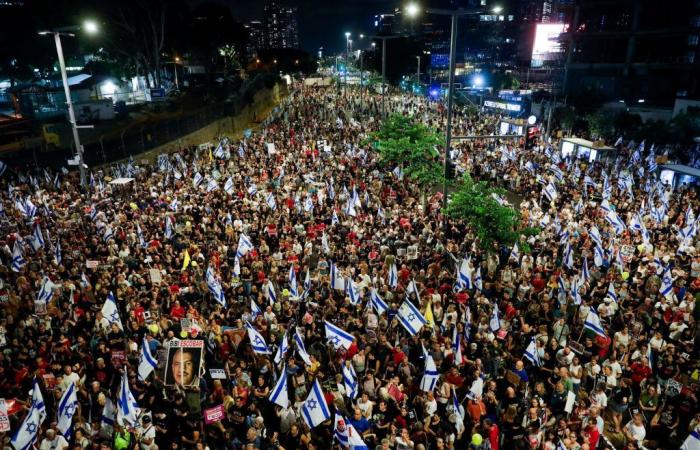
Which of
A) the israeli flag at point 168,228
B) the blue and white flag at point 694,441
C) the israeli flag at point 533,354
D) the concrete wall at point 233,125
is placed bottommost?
the concrete wall at point 233,125

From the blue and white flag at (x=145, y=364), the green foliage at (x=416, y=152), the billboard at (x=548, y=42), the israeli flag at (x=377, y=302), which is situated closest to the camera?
the blue and white flag at (x=145, y=364)

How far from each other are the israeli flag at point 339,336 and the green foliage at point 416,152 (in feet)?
40.4

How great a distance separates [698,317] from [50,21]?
4770 centimetres

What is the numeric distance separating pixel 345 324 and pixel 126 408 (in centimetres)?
474

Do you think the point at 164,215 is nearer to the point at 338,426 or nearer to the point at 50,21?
the point at 338,426

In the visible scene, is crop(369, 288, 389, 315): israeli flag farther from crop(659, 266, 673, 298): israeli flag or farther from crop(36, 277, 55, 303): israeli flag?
crop(36, 277, 55, 303): israeli flag

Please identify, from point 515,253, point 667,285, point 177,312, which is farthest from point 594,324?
point 177,312

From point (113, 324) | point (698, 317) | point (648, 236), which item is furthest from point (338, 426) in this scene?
point (648, 236)

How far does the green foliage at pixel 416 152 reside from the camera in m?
22.0

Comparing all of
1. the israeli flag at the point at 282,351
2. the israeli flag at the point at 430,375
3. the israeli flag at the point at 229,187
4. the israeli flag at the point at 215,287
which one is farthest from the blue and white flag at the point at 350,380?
the israeli flag at the point at 229,187

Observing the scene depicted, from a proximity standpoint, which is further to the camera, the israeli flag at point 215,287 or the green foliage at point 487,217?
the green foliage at point 487,217

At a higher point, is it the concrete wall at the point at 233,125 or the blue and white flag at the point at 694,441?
the blue and white flag at the point at 694,441

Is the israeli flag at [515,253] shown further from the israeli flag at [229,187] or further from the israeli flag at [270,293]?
the israeli flag at [229,187]

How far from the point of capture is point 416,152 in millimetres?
23188
